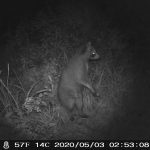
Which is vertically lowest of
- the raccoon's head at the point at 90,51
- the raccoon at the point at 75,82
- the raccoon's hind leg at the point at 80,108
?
the raccoon's hind leg at the point at 80,108

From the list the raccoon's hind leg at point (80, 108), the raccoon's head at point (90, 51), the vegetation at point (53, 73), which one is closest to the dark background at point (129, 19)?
the vegetation at point (53, 73)

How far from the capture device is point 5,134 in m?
3.73

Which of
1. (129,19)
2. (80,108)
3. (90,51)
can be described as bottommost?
(80,108)

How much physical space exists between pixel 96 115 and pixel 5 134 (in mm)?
637

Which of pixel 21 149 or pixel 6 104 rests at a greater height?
pixel 6 104

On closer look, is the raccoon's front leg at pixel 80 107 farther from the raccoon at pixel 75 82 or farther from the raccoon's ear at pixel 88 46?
the raccoon's ear at pixel 88 46

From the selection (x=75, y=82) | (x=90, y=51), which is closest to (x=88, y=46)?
(x=90, y=51)

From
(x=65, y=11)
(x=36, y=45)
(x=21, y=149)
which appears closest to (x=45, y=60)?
(x=36, y=45)

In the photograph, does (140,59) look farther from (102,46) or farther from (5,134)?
(5,134)

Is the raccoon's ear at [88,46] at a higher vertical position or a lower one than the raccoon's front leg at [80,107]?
higher

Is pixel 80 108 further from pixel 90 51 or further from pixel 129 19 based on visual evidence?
pixel 129 19

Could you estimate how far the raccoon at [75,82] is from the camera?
12.2 ft

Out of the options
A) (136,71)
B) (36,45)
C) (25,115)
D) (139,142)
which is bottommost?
(139,142)

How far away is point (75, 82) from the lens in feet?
12.3
